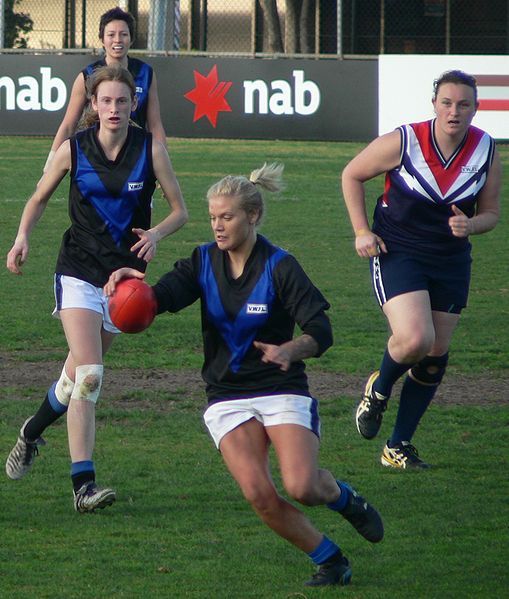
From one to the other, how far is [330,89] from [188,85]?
8.36ft

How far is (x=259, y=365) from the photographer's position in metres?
4.88

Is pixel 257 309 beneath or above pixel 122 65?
beneath

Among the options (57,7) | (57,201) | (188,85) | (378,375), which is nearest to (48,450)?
(378,375)

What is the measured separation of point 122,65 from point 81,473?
2.83m

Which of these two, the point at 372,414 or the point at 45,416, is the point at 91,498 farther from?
the point at 372,414

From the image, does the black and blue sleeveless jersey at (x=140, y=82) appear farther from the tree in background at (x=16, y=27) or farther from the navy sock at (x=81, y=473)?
the tree in background at (x=16, y=27)

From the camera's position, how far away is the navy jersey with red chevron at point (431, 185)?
20.5ft

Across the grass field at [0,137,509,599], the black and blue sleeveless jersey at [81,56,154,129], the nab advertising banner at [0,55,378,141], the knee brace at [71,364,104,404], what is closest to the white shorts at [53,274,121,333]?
the knee brace at [71,364,104,404]

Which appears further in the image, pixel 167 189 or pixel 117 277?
pixel 167 189

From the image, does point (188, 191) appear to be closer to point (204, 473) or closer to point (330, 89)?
point (330, 89)

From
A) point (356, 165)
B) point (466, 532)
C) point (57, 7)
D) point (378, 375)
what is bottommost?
point (466, 532)

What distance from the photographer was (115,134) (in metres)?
5.94

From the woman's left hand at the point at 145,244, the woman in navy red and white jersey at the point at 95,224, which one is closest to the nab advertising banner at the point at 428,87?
the woman in navy red and white jersey at the point at 95,224

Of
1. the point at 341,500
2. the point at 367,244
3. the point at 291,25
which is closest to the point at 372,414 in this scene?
the point at 367,244
